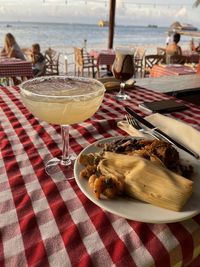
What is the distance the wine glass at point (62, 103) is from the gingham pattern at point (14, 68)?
2751 mm

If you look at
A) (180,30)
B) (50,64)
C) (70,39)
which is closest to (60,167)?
(50,64)

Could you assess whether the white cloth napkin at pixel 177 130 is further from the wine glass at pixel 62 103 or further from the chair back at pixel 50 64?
the chair back at pixel 50 64

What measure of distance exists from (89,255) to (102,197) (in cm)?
9

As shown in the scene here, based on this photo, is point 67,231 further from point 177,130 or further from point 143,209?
point 177,130

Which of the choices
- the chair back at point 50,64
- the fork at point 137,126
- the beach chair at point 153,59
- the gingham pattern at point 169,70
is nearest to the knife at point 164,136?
the fork at point 137,126

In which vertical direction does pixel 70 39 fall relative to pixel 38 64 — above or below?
below

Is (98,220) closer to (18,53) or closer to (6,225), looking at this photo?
(6,225)

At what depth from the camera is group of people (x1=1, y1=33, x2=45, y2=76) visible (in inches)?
155

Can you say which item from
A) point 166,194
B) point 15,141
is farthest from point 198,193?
point 15,141

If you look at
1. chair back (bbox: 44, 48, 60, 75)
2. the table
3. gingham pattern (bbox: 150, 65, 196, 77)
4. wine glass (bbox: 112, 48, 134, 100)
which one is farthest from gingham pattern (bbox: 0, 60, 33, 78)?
wine glass (bbox: 112, 48, 134, 100)

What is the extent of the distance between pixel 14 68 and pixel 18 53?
3.02 feet

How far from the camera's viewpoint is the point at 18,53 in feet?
13.0

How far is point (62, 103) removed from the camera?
0.47 m

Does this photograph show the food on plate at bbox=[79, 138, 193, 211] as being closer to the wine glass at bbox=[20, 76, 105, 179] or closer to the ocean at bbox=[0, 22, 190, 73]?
the wine glass at bbox=[20, 76, 105, 179]
